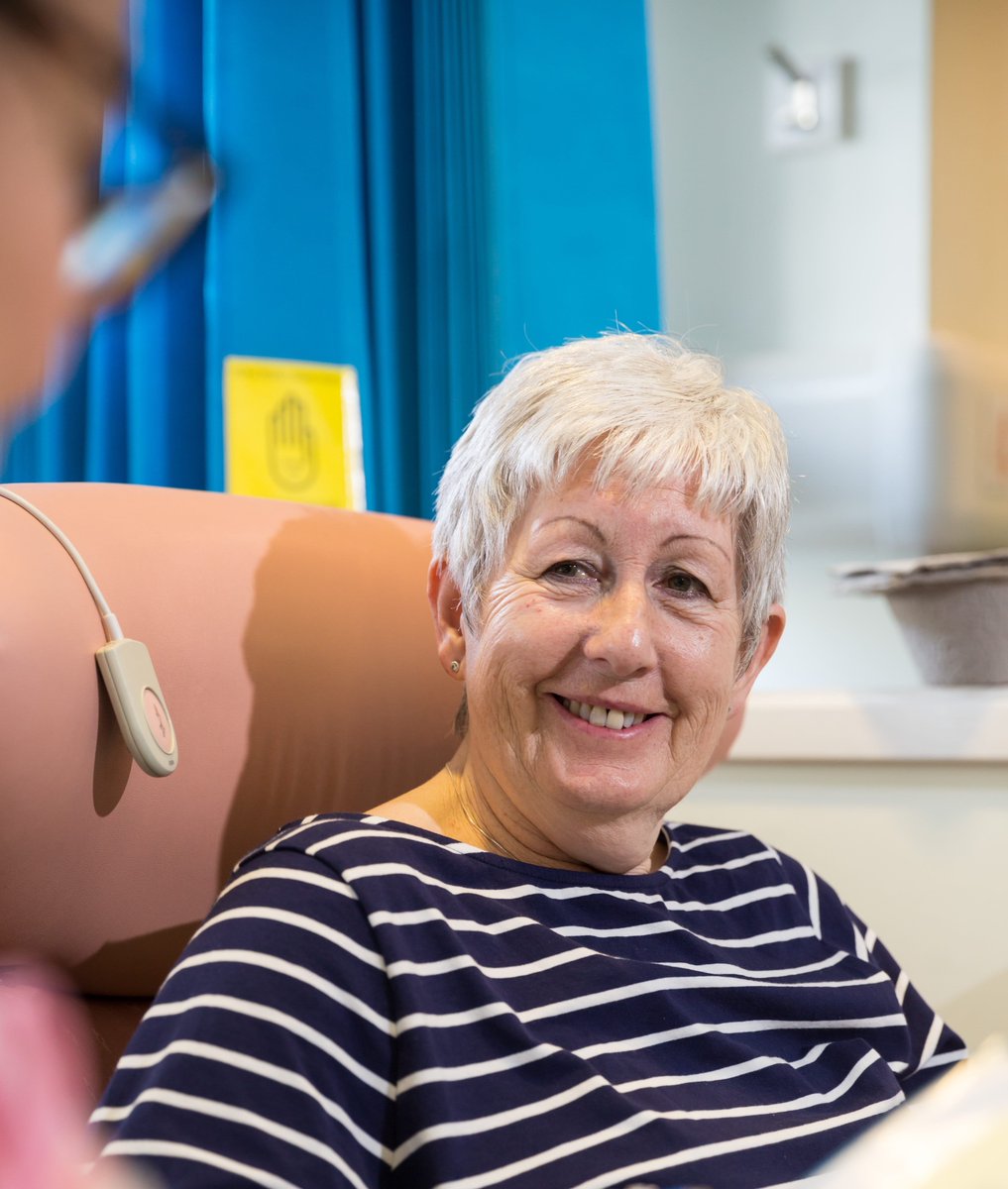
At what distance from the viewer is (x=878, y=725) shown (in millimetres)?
1635

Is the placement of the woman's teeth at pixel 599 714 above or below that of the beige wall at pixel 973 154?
below

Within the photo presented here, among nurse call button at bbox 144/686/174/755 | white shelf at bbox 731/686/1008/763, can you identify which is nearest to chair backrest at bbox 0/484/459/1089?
nurse call button at bbox 144/686/174/755

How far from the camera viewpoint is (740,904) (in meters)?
1.20

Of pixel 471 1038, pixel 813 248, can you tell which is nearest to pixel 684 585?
pixel 471 1038

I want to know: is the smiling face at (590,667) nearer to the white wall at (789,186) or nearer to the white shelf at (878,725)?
the white shelf at (878,725)

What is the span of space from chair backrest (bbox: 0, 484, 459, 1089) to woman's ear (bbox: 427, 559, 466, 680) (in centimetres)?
4

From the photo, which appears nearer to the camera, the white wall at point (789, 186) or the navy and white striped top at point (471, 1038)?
the navy and white striped top at point (471, 1038)

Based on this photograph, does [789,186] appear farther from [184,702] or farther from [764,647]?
[184,702]

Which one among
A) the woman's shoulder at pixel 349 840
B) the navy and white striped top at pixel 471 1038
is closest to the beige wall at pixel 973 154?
the navy and white striped top at pixel 471 1038

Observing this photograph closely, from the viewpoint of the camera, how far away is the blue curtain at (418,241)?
6.48 ft

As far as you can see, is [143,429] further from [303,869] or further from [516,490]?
[303,869]

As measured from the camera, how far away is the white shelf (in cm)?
158

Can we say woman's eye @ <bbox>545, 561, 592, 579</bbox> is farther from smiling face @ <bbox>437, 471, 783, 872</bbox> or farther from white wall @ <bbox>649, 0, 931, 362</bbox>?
white wall @ <bbox>649, 0, 931, 362</bbox>

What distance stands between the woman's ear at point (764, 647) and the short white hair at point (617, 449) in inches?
1.2
